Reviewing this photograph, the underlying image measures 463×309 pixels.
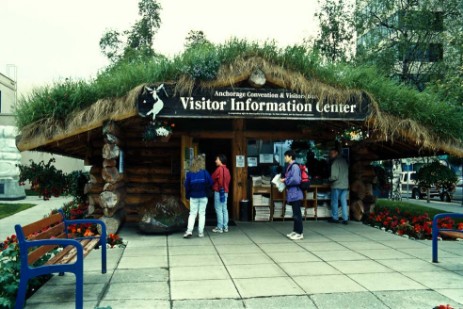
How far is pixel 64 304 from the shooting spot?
497cm

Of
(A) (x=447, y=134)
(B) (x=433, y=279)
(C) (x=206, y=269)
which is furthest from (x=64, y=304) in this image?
(A) (x=447, y=134)

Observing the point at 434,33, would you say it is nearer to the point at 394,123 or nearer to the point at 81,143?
the point at 394,123

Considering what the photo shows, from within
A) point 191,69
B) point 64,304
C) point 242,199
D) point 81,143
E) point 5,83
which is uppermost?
point 5,83

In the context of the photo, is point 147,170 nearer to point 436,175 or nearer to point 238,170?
point 238,170

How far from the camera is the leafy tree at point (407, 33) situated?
845 inches

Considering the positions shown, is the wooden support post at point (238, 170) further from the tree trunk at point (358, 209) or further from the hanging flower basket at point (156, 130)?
the tree trunk at point (358, 209)

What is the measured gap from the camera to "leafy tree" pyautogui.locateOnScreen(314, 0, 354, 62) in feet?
84.3

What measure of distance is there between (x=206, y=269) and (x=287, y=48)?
503 centimetres

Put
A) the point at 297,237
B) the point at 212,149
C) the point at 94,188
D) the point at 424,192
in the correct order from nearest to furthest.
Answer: the point at 297,237 → the point at 94,188 → the point at 212,149 → the point at 424,192

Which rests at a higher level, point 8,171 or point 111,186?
point 8,171

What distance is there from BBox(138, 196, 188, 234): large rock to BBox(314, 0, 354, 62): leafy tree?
18.5 meters

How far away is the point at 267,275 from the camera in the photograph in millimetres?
6195

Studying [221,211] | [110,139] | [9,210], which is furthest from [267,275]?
[9,210]

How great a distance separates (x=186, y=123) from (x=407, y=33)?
642 inches
